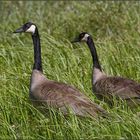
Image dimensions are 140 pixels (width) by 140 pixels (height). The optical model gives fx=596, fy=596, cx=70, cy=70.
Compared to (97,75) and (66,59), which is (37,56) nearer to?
(97,75)

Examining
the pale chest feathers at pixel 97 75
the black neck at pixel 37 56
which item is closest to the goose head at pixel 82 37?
the pale chest feathers at pixel 97 75

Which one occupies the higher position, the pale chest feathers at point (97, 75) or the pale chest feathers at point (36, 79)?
the pale chest feathers at point (36, 79)

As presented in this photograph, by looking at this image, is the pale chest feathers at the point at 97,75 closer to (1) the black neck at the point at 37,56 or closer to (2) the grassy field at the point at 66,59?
(2) the grassy field at the point at 66,59

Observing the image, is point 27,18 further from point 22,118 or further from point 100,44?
point 22,118

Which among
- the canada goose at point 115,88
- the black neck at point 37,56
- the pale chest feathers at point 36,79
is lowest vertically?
the canada goose at point 115,88

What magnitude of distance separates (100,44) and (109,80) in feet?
7.13

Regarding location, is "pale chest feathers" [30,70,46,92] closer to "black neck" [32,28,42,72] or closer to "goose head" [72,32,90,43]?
"black neck" [32,28,42,72]

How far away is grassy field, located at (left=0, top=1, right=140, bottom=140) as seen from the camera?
527 centimetres

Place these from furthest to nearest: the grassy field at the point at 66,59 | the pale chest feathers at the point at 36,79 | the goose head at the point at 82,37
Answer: the goose head at the point at 82,37
the pale chest feathers at the point at 36,79
the grassy field at the point at 66,59

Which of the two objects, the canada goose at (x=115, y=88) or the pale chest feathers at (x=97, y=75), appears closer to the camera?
the canada goose at (x=115, y=88)

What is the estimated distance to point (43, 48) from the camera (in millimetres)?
8609

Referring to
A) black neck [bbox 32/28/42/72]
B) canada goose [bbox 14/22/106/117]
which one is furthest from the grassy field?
black neck [bbox 32/28/42/72]

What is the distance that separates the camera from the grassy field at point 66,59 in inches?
207

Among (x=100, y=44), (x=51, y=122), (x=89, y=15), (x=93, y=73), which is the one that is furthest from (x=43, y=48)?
(x=51, y=122)
